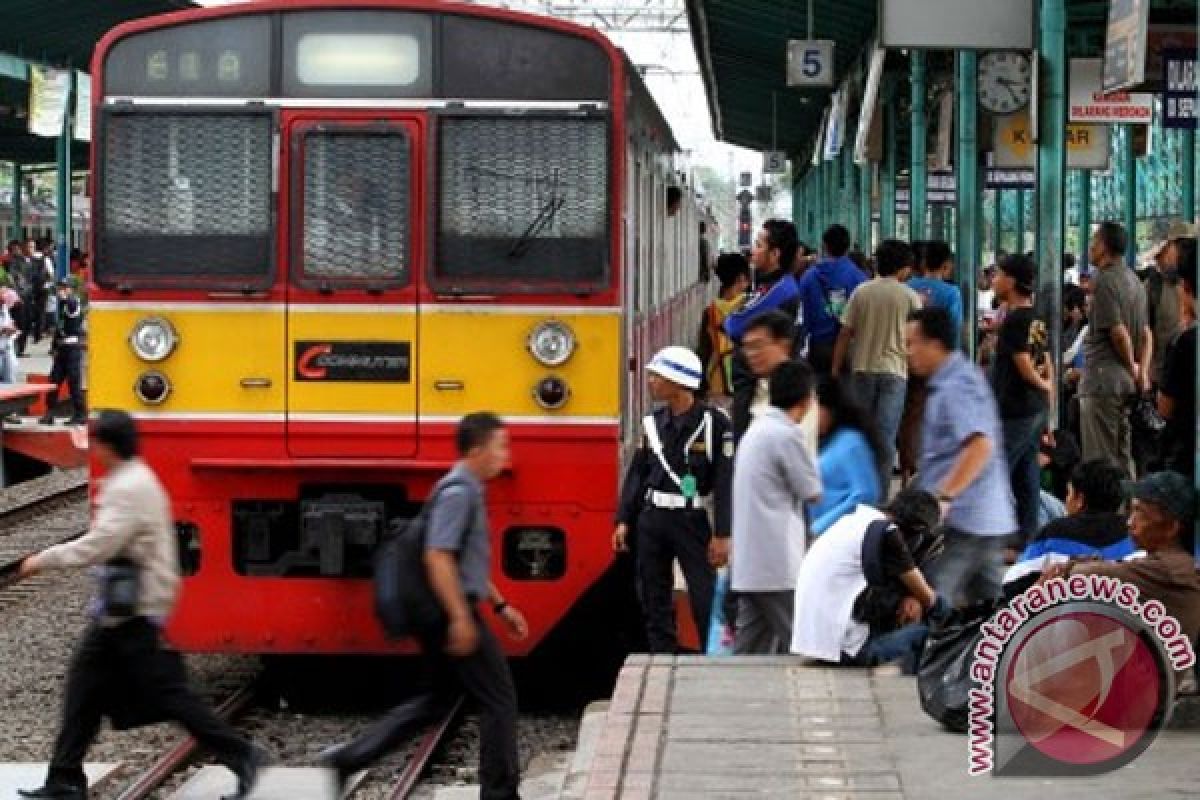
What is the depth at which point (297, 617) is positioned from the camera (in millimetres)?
11156

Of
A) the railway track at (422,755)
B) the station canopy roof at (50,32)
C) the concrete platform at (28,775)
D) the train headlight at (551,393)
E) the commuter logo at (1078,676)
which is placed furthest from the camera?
the station canopy roof at (50,32)

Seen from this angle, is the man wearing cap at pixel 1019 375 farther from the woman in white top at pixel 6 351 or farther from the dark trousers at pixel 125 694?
the woman in white top at pixel 6 351

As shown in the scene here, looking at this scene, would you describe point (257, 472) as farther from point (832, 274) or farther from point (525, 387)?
point (832, 274)

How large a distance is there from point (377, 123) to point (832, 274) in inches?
182

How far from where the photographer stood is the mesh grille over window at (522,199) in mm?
11164

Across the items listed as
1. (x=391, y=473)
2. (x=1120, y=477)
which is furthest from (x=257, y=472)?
(x=1120, y=477)

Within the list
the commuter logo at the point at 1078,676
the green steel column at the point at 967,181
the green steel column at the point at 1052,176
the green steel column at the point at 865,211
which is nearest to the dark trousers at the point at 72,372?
the green steel column at the point at 967,181

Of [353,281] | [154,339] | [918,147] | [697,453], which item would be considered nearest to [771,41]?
[918,147]

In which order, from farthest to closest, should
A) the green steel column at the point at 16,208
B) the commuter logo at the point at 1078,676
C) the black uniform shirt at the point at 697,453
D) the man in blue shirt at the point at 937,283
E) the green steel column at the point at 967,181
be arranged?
the green steel column at the point at 16,208, the green steel column at the point at 967,181, the man in blue shirt at the point at 937,283, the black uniform shirt at the point at 697,453, the commuter logo at the point at 1078,676

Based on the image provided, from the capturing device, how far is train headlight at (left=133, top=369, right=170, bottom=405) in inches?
435

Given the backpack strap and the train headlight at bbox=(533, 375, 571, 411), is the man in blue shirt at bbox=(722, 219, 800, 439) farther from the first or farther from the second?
the backpack strap

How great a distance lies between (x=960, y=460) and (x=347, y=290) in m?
3.00

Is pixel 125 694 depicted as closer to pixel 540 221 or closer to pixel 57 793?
pixel 57 793

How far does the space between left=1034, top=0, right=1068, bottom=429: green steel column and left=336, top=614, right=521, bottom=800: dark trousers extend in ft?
29.3
